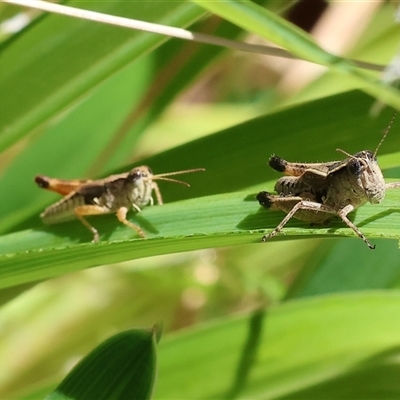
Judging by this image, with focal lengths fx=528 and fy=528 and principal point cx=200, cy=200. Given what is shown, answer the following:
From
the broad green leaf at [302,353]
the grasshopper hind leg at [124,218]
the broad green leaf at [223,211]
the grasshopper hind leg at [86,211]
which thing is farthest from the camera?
the grasshopper hind leg at [86,211]

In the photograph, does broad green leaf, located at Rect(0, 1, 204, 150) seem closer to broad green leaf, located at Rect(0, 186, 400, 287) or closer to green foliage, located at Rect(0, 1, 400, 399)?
green foliage, located at Rect(0, 1, 400, 399)

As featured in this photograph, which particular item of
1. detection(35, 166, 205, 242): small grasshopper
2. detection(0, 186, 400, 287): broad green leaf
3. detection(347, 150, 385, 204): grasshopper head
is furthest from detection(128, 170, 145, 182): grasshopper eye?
detection(347, 150, 385, 204): grasshopper head

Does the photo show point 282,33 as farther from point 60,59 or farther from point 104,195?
point 104,195

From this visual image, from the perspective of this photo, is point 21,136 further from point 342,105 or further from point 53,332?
point 53,332

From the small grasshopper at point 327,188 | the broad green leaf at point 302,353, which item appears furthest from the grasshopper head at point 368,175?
Answer: the broad green leaf at point 302,353

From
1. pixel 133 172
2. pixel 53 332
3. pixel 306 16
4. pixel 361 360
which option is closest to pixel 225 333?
pixel 361 360

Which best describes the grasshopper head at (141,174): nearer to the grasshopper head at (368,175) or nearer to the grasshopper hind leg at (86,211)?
the grasshopper hind leg at (86,211)
